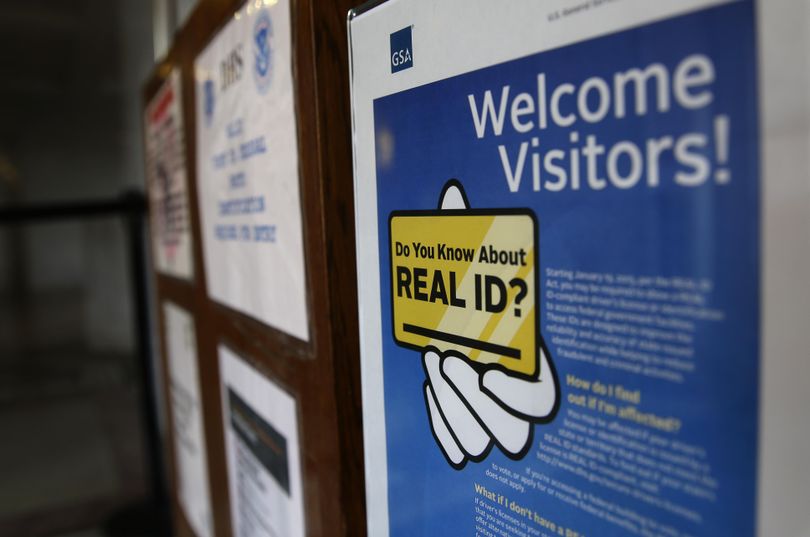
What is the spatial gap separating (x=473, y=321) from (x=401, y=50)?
25cm

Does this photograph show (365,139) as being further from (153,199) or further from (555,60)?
(153,199)

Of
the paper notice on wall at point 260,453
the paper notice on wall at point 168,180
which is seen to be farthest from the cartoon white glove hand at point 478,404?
the paper notice on wall at point 168,180

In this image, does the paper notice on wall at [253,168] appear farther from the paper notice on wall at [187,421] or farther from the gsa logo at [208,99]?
the paper notice on wall at [187,421]

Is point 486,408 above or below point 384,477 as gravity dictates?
above

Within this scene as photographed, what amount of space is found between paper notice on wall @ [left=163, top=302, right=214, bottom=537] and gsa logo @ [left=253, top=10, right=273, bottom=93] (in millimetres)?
669

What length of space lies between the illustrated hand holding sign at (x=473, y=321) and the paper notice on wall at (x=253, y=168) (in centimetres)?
20

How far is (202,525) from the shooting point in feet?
4.47

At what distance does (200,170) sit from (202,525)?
2.79ft

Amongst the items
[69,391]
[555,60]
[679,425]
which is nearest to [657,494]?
[679,425]

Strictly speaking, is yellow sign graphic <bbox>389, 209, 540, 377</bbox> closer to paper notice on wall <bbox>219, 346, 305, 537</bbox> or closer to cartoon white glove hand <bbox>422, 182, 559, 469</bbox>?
cartoon white glove hand <bbox>422, 182, 559, 469</bbox>

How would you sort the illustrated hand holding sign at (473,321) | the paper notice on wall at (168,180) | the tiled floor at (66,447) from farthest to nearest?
the tiled floor at (66,447)
the paper notice on wall at (168,180)
the illustrated hand holding sign at (473,321)

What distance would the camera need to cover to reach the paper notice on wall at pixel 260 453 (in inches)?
30.3

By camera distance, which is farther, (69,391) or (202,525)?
(69,391)

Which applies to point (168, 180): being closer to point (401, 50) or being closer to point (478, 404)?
point (401, 50)
